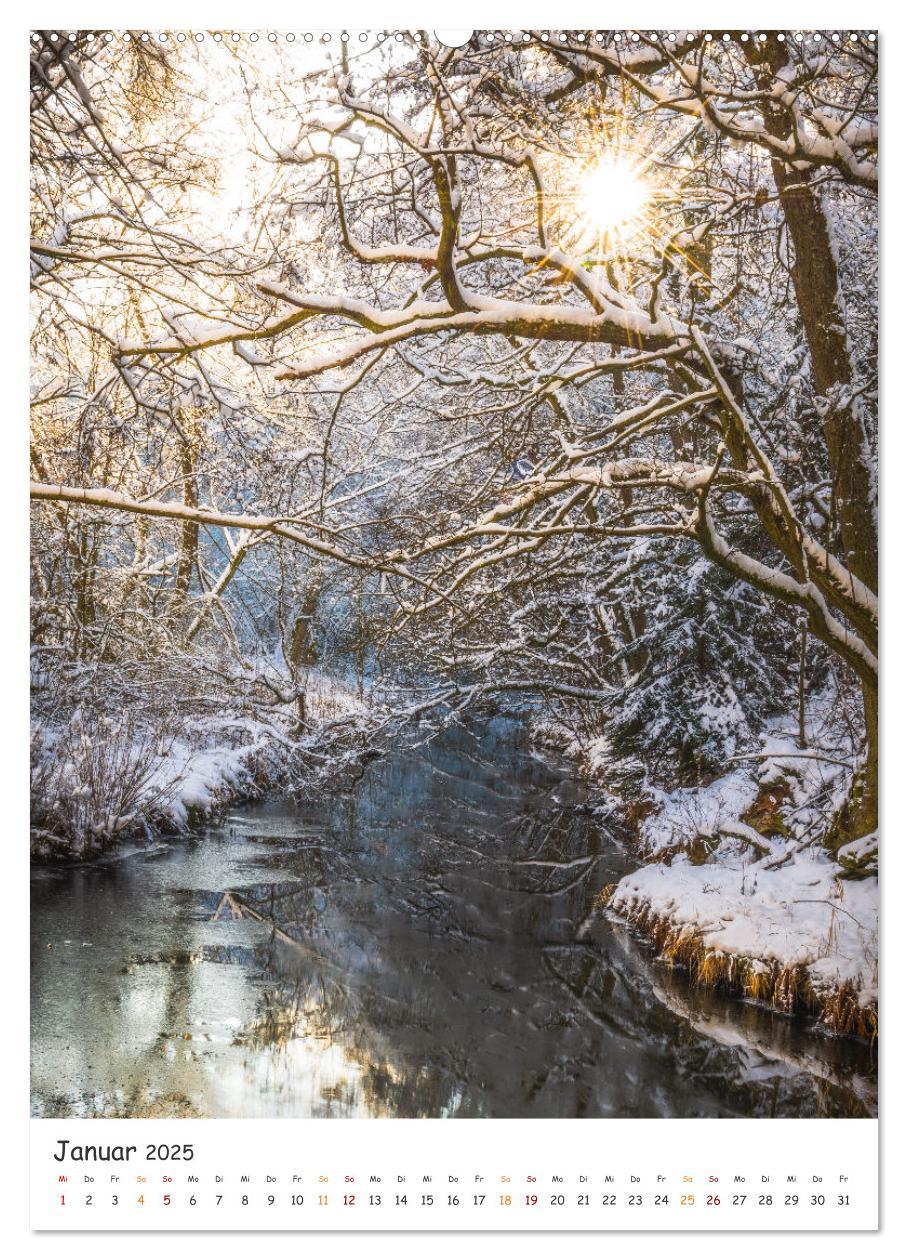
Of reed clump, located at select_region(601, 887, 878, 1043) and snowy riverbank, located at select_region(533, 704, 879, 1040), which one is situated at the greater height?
snowy riverbank, located at select_region(533, 704, 879, 1040)

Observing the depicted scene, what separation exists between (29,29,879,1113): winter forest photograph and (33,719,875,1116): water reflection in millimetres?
18

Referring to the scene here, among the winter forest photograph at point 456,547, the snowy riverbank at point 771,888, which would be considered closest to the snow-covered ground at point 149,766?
the winter forest photograph at point 456,547

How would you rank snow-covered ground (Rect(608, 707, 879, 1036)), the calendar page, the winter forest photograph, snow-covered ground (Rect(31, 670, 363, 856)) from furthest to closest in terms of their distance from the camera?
1. snow-covered ground (Rect(31, 670, 363, 856))
2. snow-covered ground (Rect(608, 707, 879, 1036))
3. the winter forest photograph
4. the calendar page

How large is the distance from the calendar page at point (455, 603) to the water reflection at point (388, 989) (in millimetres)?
20

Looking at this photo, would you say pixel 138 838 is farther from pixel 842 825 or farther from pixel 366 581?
pixel 842 825

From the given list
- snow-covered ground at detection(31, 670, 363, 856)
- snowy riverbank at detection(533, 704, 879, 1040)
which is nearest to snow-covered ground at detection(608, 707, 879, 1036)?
snowy riverbank at detection(533, 704, 879, 1040)

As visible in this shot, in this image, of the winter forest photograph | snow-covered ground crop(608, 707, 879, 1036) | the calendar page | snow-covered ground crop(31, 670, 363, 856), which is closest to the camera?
the calendar page

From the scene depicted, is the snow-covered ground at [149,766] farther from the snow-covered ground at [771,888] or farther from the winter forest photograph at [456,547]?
the snow-covered ground at [771,888]

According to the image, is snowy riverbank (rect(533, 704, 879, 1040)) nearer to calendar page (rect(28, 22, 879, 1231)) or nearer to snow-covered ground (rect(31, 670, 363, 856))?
calendar page (rect(28, 22, 879, 1231))

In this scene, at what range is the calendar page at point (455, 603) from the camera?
2.25 meters

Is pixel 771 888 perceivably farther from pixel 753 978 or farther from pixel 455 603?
pixel 455 603

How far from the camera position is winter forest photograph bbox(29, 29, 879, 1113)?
2.42 meters

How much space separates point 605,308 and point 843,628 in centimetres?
128
